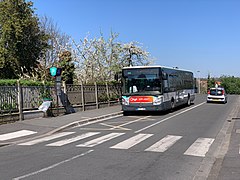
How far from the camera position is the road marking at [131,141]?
10.1 m

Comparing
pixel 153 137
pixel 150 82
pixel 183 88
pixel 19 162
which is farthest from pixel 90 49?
pixel 19 162

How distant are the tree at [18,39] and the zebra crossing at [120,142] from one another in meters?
17.5

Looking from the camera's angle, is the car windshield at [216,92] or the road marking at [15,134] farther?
the car windshield at [216,92]

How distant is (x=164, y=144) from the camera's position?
34.3ft

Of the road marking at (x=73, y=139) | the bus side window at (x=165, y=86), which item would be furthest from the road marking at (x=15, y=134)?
the bus side window at (x=165, y=86)

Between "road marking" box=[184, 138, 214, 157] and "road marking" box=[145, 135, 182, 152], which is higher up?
"road marking" box=[145, 135, 182, 152]

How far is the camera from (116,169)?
730 cm

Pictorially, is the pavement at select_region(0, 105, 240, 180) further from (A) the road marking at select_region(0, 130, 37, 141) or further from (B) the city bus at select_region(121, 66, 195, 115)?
(B) the city bus at select_region(121, 66, 195, 115)

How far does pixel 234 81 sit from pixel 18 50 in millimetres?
64499

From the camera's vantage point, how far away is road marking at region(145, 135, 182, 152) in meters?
9.58

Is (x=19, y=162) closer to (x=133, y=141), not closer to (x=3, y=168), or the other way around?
(x=3, y=168)

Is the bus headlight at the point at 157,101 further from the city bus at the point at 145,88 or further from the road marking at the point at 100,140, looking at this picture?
the road marking at the point at 100,140

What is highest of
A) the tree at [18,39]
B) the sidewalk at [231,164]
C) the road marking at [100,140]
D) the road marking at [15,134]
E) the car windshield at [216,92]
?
the tree at [18,39]

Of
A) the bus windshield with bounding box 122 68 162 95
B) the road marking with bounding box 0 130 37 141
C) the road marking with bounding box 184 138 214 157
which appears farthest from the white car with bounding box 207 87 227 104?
the road marking with bounding box 0 130 37 141
